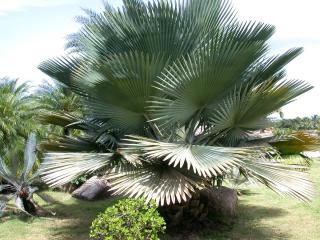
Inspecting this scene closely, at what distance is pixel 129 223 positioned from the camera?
5270 mm

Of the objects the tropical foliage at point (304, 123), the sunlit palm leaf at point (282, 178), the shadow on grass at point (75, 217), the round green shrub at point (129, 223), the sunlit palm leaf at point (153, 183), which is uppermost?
the tropical foliage at point (304, 123)

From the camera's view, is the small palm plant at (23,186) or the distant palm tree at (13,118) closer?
the small palm plant at (23,186)

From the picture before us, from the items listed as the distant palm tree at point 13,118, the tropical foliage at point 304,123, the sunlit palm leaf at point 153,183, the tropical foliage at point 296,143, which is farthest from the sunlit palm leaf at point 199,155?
the tropical foliage at point 304,123

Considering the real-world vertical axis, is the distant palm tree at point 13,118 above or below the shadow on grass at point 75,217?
above

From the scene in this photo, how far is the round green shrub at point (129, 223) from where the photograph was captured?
5.14 meters

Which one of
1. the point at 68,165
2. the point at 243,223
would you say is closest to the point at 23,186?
the point at 68,165

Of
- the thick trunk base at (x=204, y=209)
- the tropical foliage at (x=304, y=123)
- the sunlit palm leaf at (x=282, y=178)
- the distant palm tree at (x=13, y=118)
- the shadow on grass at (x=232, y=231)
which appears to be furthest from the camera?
the tropical foliage at (x=304, y=123)

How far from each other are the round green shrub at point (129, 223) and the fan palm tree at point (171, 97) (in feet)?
0.70

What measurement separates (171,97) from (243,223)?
9.46 ft

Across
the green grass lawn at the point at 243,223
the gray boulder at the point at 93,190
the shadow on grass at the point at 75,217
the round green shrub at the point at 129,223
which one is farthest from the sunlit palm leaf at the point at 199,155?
the gray boulder at the point at 93,190

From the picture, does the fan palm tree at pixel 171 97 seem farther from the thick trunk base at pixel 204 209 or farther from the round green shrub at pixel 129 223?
the thick trunk base at pixel 204 209

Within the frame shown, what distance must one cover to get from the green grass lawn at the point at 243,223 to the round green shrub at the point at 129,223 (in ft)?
6.29

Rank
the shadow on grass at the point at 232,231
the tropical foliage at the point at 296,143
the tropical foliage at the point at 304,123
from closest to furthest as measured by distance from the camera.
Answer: the shadow on grass at the point at 232,231 → the tropical foliage at the point at 296,143 → the tropical foliage at the point at 304,123

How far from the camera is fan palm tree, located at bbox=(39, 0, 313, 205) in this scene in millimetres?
5844
